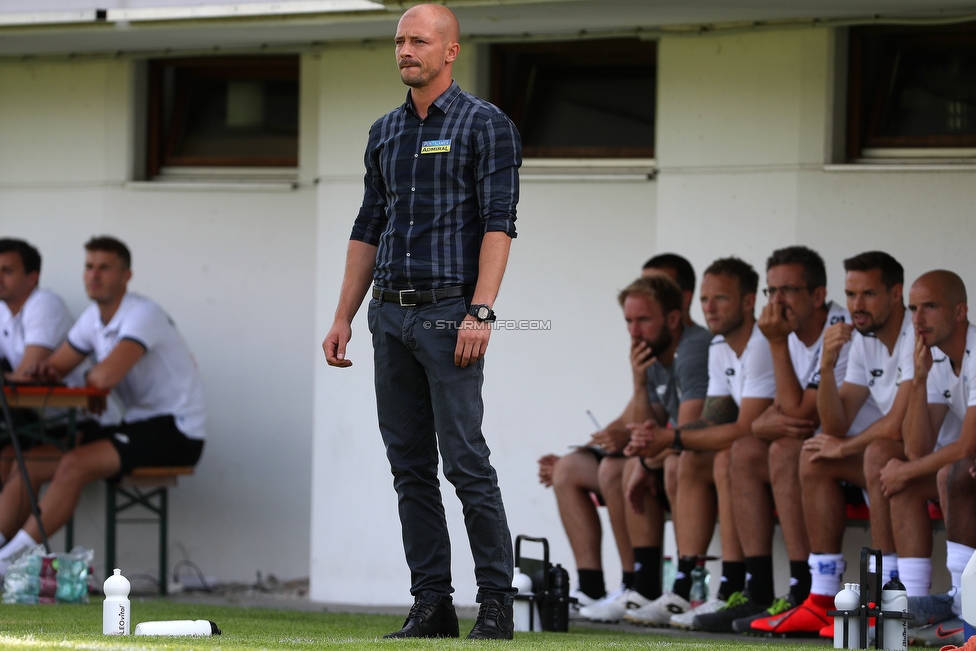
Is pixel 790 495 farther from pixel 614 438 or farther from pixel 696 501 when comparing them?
pixel 614 438

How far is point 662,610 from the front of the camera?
702cm

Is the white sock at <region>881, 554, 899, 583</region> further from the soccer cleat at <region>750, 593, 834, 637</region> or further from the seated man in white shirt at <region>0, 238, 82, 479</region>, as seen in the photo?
the seated man in white shirt at <region>0, 238, 82, 479</region>

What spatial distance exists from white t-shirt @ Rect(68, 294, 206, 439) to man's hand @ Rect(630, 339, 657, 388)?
116 inches

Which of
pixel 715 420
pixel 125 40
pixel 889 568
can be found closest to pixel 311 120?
pixel 125 40

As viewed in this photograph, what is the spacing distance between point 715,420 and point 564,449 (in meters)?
1.41

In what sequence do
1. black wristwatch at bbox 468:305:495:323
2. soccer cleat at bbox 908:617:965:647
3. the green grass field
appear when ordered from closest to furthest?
the green grass field
black wristwatch at bbox 468:305:495:323
soccer cleat at bbox 908:617:965:647

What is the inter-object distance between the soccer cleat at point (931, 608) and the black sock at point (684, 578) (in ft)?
4.37

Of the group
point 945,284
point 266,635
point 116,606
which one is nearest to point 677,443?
point 945,284

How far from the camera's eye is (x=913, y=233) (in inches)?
300

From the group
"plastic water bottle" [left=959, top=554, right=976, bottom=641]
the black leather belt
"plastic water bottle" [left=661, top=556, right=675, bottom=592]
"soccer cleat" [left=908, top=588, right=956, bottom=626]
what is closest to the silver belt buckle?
the black leather belt

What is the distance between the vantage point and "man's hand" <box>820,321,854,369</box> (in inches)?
265

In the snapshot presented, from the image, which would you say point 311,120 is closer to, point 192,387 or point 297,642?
point 192,387

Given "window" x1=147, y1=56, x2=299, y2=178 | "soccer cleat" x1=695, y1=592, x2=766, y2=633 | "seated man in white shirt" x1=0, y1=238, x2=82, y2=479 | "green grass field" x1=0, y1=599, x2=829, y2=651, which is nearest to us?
"green grass field" x1=0, y1=599, x2=829, y2=651

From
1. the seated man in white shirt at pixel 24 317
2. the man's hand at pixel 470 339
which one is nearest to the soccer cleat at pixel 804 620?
the man's hand at pixel 470 339
